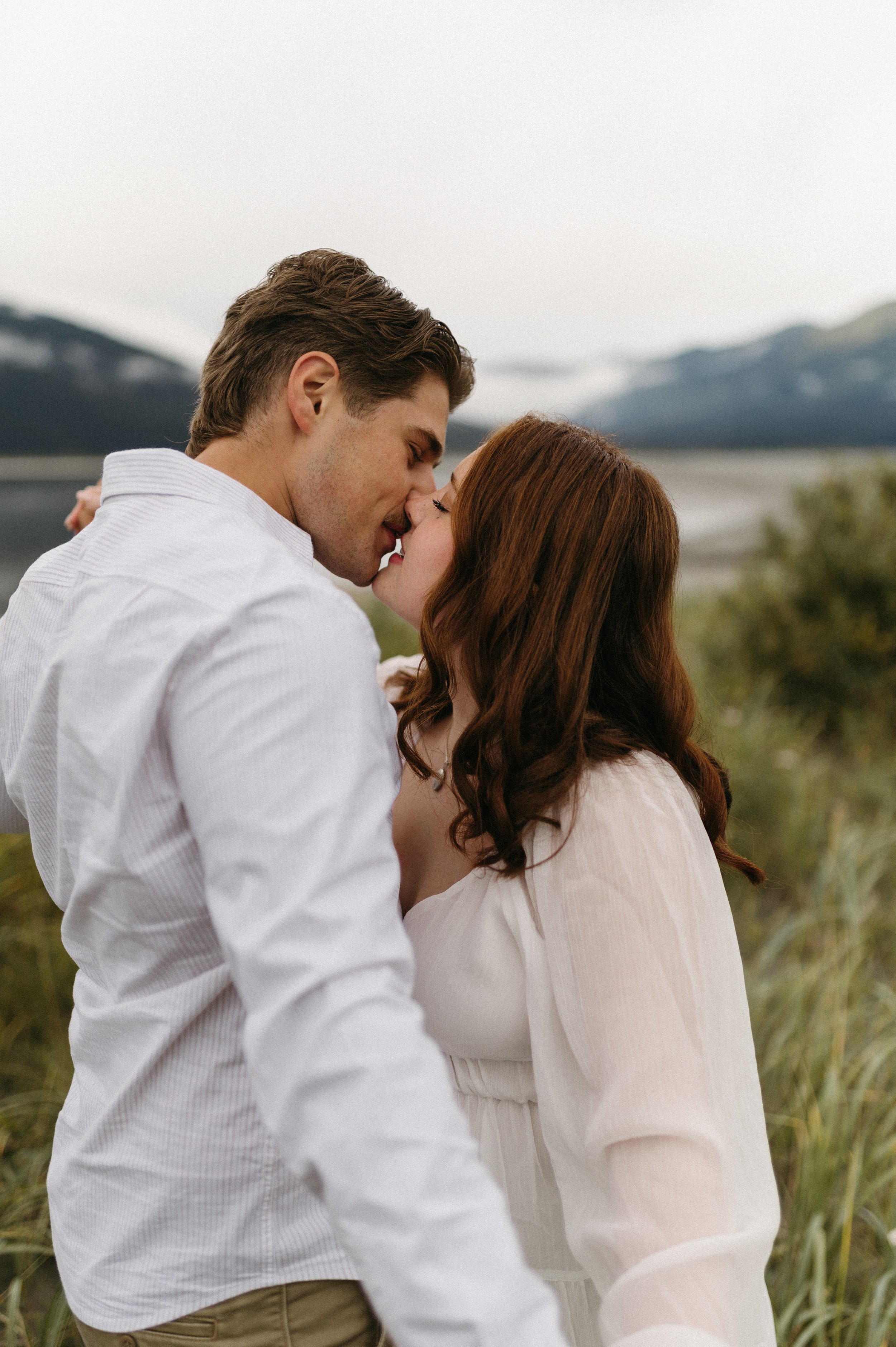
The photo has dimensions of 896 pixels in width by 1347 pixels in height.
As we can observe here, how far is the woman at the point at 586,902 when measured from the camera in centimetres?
119

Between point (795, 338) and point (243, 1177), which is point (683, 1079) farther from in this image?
point (795, 338)

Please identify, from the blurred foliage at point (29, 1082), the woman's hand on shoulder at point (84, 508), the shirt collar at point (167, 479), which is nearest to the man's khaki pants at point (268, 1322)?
the shirt collar at point (167, 479)

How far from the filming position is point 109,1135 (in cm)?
113

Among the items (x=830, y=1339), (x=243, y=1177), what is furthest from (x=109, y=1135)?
(x=830, y=1339)

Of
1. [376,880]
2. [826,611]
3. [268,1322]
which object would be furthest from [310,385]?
[826,611]

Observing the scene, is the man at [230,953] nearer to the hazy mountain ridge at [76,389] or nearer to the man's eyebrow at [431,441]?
the man's eyebrow at [431,441]

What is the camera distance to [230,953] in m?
0.85

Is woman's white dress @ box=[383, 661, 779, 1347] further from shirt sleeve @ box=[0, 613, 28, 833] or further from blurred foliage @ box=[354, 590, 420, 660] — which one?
blurred foliage @ box=[354, 590, 420, 660]

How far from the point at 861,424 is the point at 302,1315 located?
17.9 metres

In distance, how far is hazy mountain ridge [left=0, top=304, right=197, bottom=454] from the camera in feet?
16.0

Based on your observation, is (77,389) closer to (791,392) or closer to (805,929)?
(805,929)

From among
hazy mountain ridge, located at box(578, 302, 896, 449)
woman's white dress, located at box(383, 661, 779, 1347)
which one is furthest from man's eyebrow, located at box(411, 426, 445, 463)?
hazy mountain ridge, located at box(578, 302, 896, 449)

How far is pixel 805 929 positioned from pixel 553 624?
260cm

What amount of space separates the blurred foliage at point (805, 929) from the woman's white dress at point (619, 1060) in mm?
524
